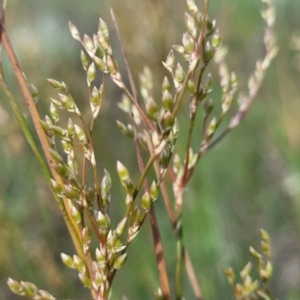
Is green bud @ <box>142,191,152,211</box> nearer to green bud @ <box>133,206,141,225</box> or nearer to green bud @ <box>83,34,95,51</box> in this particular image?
green bud @ <box>133,206,141,225</box>

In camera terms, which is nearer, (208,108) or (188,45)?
(188,45)

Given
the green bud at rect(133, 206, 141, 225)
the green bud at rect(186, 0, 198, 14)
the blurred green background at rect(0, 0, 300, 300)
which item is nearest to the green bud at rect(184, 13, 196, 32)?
the green bud at rect(186, 0, 198, 14)

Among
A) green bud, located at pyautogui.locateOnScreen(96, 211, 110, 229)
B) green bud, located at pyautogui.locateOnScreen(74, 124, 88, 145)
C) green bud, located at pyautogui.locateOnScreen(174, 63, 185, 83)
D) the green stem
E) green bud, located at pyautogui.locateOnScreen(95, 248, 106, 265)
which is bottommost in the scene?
the green stem

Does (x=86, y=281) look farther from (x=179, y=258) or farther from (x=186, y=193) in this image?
(x=186, y=193)

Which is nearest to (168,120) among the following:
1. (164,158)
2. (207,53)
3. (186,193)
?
(164,158)

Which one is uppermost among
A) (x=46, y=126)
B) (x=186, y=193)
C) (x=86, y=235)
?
(x=46, y=126)

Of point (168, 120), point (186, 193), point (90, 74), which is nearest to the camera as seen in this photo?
point (168, 120)

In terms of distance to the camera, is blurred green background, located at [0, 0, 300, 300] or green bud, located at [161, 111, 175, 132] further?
blurred green background, located at [0, 0, 300, 300]

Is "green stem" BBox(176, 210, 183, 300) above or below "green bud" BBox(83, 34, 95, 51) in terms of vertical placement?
below

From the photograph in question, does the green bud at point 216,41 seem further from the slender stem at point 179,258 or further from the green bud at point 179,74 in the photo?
the slender stem at point 179,258
